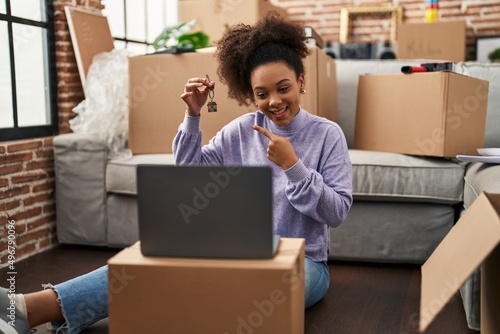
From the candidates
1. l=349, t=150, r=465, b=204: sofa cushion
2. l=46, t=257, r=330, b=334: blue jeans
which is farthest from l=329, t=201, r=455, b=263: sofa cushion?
l=46, t=257, r=330, b=334: blue jeans

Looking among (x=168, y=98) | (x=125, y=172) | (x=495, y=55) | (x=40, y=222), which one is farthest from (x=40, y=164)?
(x=495, y=55)

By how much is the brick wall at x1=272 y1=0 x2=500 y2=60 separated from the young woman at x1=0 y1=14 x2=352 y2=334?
12.4ft

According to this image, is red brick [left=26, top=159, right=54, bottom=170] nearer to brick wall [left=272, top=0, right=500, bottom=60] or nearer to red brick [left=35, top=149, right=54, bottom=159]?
red brick [left=35, top=149, right=54, bottom=159]

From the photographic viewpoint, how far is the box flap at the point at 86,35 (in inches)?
112

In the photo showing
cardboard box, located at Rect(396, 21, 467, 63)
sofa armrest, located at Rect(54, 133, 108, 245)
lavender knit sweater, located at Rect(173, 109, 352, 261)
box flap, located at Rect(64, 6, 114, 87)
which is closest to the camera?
lavender knit sweater, located at Rect(173, 109, 352, 261)

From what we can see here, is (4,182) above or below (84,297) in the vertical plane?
above

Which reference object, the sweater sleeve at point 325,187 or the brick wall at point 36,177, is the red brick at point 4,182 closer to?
the brick wall at point 36,177

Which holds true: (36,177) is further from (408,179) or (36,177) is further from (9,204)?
(408,179)

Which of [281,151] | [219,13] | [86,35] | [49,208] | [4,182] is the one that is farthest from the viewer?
[219,13]

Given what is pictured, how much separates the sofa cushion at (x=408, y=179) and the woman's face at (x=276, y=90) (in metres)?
0.82

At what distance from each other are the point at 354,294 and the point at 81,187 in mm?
1329

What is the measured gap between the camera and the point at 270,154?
134 cm

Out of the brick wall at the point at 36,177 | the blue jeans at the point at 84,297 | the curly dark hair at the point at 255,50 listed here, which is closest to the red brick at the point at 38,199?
the brick wall at the point at 36,177

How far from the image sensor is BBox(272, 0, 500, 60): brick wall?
4922mm
